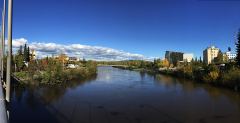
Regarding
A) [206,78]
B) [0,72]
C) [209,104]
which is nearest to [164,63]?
[206,78]

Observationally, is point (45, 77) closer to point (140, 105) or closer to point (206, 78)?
point (140, 105)

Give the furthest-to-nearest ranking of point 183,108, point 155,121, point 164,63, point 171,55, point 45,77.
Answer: point 171,55 < point 164,63 < point 45,77 < point 183,108 < point 155,121

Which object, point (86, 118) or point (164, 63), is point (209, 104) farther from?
point (164, 63)

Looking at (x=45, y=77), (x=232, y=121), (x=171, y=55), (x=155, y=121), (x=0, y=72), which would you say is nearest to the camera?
(x=0, y=72)

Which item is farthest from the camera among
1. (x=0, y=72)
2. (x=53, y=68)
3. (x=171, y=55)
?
(x=171, y=55)

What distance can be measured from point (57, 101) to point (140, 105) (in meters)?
8.77

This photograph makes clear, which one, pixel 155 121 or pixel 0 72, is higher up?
pixel 0 72

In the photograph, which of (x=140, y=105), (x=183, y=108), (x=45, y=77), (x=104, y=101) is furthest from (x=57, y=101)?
(x=45, y=77)

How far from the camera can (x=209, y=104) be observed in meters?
32.5

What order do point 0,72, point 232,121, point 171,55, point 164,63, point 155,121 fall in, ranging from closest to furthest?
point 0,72 < point 155,121 < point 232,121 < point 164,63 < point 171,55

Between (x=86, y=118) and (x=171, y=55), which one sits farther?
(x=171, y=55)

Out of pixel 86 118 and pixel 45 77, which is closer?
pixel 86 118

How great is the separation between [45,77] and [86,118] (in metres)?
29.3

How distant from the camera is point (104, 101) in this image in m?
31.5
